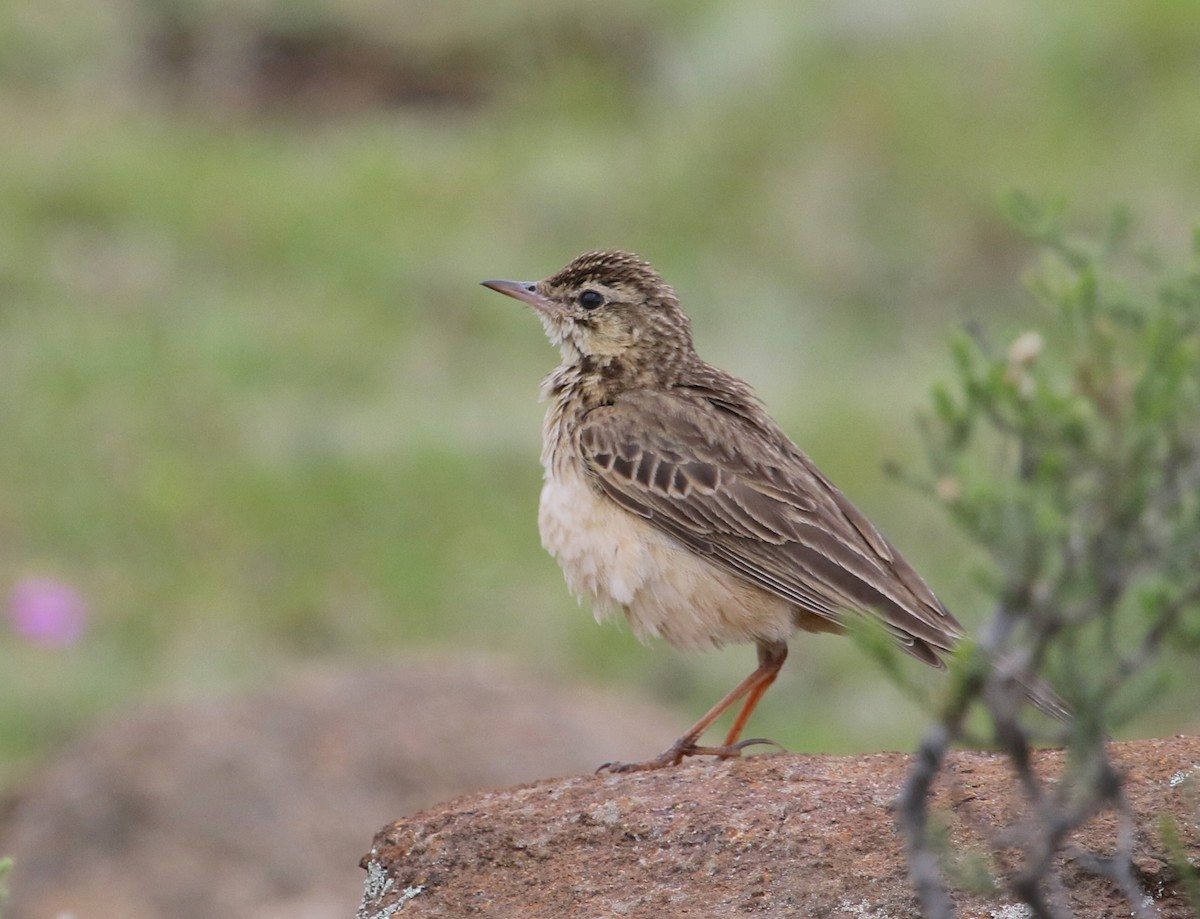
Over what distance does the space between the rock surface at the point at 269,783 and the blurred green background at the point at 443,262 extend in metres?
2.45

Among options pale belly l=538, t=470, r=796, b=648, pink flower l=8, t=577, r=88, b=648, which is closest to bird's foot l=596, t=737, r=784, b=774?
pale belly l=538, t=470, r=796, b=648

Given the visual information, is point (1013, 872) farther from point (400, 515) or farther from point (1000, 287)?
point (1000, 287)

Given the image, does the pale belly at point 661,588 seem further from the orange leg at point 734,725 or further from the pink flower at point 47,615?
the pink flower at point 47,615

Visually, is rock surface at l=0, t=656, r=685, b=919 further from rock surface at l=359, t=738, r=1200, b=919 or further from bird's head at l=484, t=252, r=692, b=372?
rock surface at l=359, t=738, r=1200, b=919

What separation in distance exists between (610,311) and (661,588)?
A: 144cm

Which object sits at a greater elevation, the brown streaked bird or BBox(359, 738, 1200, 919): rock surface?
the brown streaked bird

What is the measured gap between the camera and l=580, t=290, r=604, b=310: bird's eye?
307 inches

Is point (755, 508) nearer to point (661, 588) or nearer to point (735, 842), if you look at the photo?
point (661, 588)

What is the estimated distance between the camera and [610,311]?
7.74 meters

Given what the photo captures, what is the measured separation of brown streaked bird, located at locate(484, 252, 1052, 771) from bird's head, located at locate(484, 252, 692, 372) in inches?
0.5

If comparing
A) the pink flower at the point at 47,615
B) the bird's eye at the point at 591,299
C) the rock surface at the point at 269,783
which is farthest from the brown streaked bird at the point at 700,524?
the pink flower at the point at 47,615

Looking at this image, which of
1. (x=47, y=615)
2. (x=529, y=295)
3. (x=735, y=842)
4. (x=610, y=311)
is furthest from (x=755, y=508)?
(x=47, y=615)

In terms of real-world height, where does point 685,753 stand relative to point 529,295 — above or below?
below

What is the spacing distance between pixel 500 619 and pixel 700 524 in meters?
5.56
